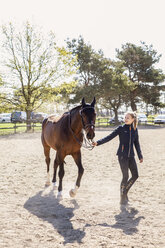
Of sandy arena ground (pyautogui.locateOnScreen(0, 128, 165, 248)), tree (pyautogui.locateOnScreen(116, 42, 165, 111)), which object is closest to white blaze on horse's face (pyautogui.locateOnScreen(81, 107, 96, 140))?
sandy arena ground (pyautogui.locateOnScreen(0, 128, 165, 248))

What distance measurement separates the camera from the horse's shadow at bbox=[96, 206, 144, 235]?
11.7 feet

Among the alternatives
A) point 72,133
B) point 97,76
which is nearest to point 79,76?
point 97,76

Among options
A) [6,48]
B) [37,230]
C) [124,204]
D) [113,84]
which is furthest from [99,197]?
[113,84]

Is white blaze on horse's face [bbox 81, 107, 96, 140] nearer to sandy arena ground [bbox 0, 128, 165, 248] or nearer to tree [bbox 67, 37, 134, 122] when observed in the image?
sandy arena ground [bbox 0, 128, 165, 248]

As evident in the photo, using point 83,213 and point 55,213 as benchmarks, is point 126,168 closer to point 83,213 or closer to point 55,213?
point 83,213

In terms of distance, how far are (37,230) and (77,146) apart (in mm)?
2079

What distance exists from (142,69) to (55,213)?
38.9 meters

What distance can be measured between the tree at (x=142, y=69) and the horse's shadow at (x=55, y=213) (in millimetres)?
36329

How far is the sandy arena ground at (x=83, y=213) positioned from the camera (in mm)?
3262

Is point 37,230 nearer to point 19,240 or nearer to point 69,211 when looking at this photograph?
point 19,240

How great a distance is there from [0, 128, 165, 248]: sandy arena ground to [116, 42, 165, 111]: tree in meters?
34.1

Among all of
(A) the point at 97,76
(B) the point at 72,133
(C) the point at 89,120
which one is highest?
(A) the point at 97,76

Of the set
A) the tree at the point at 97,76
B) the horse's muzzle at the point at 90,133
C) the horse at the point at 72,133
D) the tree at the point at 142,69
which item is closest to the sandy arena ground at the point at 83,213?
the horse at the point at 72,133

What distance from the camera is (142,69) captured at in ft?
131
